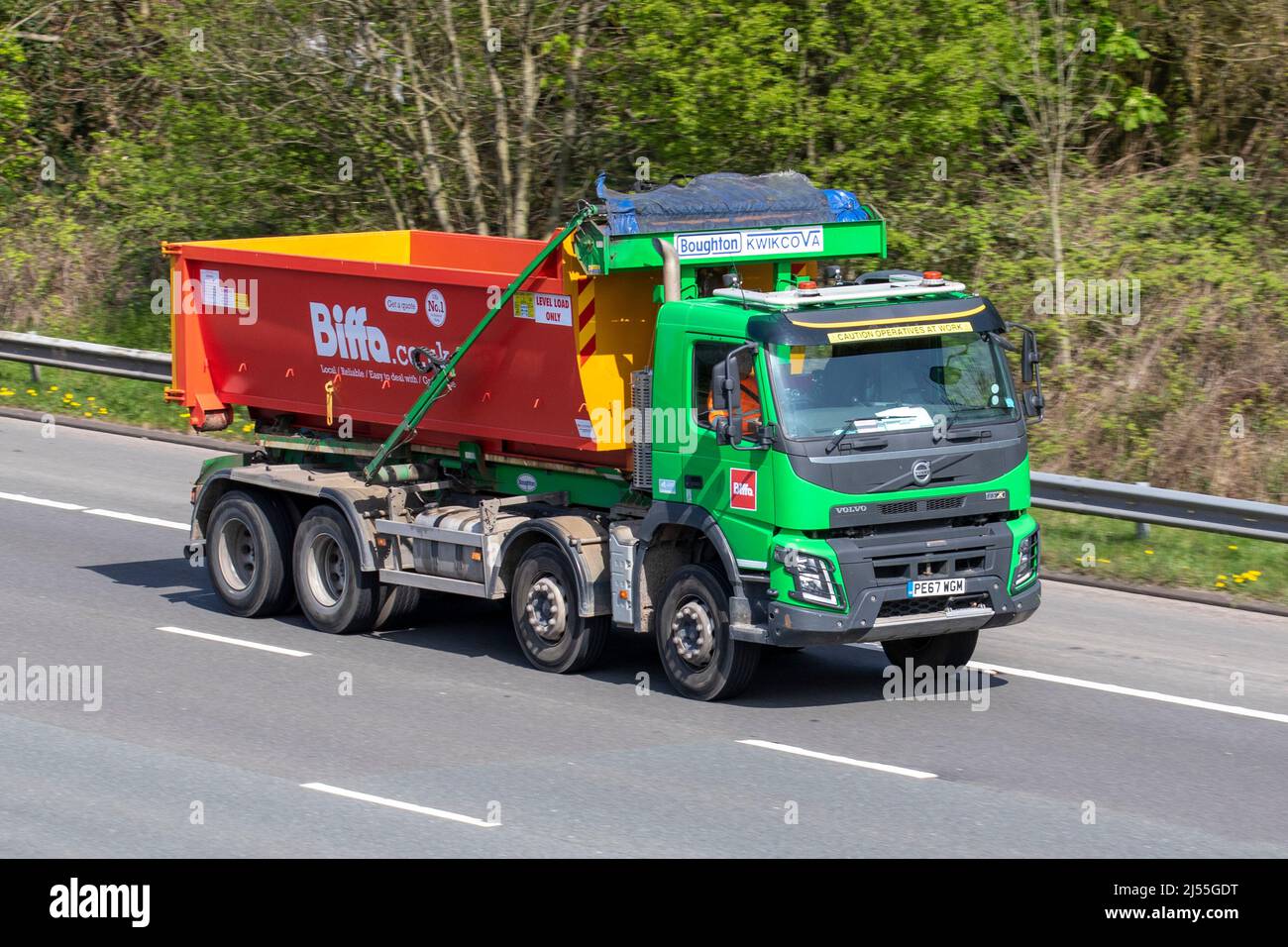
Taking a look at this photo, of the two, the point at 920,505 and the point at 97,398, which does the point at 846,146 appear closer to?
the point at 97,398

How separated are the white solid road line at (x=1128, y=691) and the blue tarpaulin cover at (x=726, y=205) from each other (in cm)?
288

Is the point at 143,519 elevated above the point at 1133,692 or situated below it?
above

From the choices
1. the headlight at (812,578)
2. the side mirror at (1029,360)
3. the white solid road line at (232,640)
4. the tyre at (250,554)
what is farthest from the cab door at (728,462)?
the tyre at (250,554)

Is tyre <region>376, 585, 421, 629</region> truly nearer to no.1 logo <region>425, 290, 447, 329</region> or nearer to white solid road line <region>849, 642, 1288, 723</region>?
no.1 logo <region>425, 290, 447, 329</region>

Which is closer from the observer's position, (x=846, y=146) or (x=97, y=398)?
(x=846, y=146)

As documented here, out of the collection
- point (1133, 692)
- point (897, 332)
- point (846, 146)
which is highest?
point (846, 146)

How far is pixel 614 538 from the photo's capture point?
11719 millimetres

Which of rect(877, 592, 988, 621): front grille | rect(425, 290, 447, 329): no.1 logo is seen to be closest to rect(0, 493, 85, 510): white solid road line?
rect(425, 290, 447, 329): no.1 logo

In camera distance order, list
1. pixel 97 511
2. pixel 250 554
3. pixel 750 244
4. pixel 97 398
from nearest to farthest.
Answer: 1. pixel 750 244
2. pixel 250 554
3. pixel 97 511
4. pixel 97 398

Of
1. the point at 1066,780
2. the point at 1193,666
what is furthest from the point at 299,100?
the point at 1066,780

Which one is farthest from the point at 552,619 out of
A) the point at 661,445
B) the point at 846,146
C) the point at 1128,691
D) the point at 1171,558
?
the point at 846,146

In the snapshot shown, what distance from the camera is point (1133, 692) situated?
38.5ft

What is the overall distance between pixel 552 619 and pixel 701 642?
1.30m
